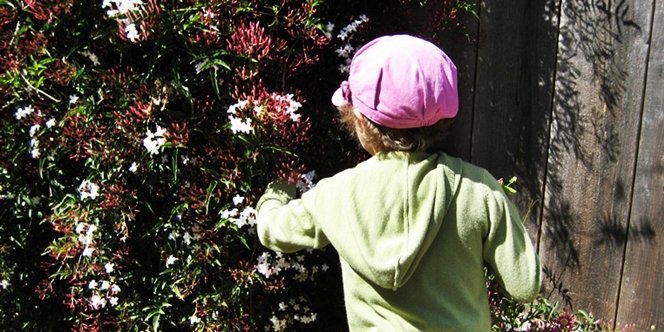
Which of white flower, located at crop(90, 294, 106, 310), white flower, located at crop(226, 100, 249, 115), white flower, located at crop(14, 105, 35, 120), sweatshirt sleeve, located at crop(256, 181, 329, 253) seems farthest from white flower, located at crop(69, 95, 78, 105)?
sweatshirt sleeve, located at crop(256, 181, 329, 253)

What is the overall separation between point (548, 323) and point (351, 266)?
1.40 meters

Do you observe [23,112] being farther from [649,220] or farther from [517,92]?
[649,220]

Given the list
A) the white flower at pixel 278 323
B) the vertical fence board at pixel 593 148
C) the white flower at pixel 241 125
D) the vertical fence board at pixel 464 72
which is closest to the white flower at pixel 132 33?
the white flower at pixel 241 125

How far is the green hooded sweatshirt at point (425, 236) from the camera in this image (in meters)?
1.86

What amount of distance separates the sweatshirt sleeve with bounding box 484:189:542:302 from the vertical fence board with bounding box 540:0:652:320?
1.20 meters

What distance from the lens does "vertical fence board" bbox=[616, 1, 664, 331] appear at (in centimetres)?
282

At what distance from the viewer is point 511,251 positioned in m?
1.88

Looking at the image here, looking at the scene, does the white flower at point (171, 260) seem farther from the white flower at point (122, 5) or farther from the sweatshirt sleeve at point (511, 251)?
the sweatshirt sleeve at point (511, 251)

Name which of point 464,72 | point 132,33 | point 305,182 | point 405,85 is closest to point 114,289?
point 305,182

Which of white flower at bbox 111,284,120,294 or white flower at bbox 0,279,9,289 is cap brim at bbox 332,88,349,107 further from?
white flower at bbox 0,279,9,289

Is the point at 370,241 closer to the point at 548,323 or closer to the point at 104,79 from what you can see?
the point at 104,79

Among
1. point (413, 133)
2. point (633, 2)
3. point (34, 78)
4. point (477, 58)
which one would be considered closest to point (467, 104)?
point (477, 58)

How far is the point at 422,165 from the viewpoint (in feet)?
6.12

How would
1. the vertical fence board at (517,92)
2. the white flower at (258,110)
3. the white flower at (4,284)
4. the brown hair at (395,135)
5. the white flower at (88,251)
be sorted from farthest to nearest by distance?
the vertical fence board at (517,92), the white flower at (4,284), the white flower at (88,251), the white flower at (258,110), the brown hair at (395,135)
